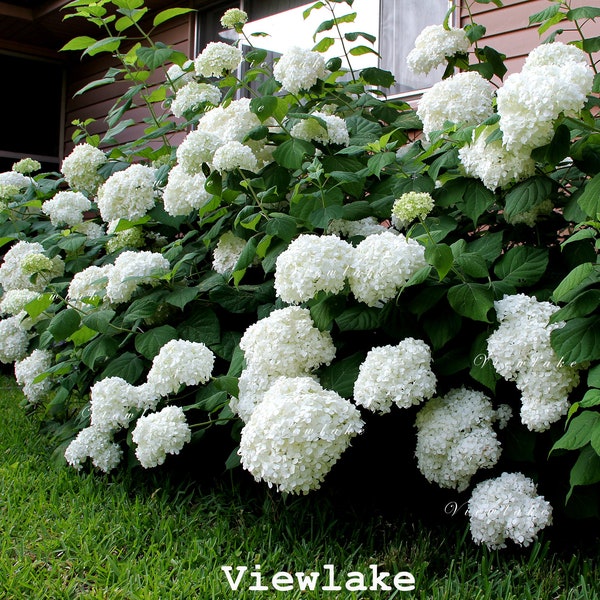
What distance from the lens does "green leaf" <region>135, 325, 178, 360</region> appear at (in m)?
2.45

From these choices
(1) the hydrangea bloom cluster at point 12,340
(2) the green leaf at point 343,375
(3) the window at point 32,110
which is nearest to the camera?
(2) the green leaf at point 343,375

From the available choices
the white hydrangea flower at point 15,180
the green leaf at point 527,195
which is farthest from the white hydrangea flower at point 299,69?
the white hydrangea flower at point 15,180

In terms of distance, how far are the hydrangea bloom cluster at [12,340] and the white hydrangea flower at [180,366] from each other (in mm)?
1548

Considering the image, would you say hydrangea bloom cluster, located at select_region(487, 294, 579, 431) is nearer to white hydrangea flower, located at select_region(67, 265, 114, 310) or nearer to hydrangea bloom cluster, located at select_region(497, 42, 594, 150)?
hydrangea bloom cluster, located at select_region(497, 42, 594, 150)

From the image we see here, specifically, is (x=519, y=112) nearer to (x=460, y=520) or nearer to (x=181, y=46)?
(x=460, y=520)

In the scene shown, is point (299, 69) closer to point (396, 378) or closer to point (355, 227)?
point (355, 227)

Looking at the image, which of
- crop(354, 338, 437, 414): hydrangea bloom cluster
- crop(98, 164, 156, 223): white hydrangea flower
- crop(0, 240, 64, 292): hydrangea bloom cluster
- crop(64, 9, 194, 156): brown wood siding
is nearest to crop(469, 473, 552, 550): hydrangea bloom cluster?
crop(354, 338, 437, 414): hydrangea bloom cluster

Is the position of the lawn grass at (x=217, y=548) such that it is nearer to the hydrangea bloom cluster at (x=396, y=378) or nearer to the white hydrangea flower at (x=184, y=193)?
the hydrangea bloom cluster at (x=396, y=378)

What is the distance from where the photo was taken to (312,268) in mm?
1869

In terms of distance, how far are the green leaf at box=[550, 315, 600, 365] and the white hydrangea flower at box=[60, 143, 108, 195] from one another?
94.7 inches

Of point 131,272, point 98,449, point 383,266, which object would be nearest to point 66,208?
point 131,272

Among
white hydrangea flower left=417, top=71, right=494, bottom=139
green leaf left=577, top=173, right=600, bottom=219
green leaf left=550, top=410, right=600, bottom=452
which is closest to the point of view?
green leaf left=550, top=410, right=600, bottom=452

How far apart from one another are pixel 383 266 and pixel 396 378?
11.4 inches

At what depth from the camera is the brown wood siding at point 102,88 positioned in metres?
6.53
